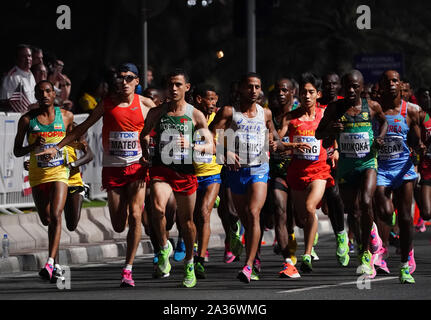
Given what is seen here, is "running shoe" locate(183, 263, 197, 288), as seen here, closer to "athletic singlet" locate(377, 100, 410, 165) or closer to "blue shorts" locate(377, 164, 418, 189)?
"blue shorts" locate(377, 164, 418, 189)

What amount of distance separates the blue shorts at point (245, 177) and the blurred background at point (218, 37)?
1862 centimetres

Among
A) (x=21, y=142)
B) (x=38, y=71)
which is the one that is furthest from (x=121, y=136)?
(x=38, y=71)

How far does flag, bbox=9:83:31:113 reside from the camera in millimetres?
→ 16828

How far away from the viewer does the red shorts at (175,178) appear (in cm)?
1183

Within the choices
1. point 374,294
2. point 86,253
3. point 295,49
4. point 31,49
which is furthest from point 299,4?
point 374,294

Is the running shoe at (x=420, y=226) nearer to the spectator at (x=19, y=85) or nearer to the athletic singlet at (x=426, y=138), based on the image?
the athletic singlet at (x=426, y=138)

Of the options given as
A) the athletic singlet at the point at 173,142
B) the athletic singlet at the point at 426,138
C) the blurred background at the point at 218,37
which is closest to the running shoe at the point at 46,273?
the athletic singlet at the point at 173,142

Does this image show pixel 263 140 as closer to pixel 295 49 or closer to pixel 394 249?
pixel 394 249

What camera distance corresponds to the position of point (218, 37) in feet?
114

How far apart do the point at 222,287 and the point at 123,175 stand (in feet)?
4.55

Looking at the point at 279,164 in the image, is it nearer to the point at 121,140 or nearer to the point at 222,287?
the point at 121,140

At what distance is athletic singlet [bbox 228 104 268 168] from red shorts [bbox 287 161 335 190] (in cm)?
102

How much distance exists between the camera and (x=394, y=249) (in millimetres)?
15820

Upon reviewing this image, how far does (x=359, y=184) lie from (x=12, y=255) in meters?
3.82
